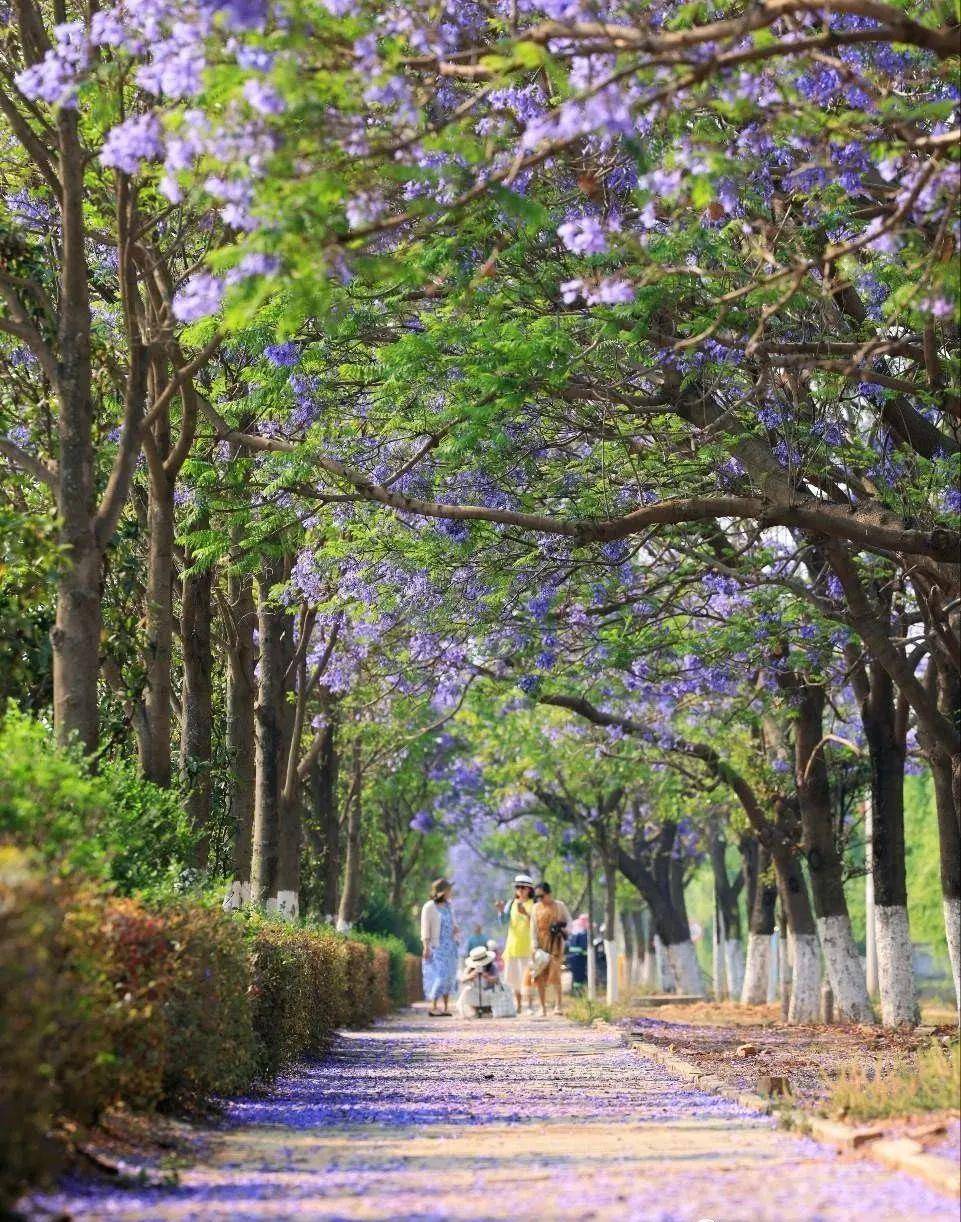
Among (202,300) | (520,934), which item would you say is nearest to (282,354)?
(202,300)

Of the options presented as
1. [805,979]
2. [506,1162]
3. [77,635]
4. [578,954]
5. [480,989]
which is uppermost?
[77,635]

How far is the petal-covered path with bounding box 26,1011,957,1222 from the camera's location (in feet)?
19.7

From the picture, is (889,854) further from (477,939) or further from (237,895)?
(477,939)

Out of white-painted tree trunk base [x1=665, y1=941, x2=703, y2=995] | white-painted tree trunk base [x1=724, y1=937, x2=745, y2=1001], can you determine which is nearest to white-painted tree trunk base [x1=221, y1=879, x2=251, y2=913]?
white-painted tree trunk base [x1=665, y1=941, x2=703, y2=995]

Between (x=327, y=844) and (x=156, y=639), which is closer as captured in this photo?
(x=156, y=639)

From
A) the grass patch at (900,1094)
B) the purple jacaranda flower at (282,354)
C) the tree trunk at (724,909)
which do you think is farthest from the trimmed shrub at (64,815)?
the tree trunk at (724,909)

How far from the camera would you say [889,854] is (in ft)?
62.5

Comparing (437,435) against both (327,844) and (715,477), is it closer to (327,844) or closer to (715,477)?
(715,477)

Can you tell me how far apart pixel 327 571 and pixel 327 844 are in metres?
11.1

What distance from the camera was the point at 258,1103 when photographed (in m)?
10.4

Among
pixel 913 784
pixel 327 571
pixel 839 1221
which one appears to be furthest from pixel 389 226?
pixel 913 784

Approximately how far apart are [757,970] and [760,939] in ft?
2.23

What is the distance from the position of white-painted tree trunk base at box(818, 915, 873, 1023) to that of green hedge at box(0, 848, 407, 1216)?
9223mm

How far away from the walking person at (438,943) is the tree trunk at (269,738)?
26.0 ft
